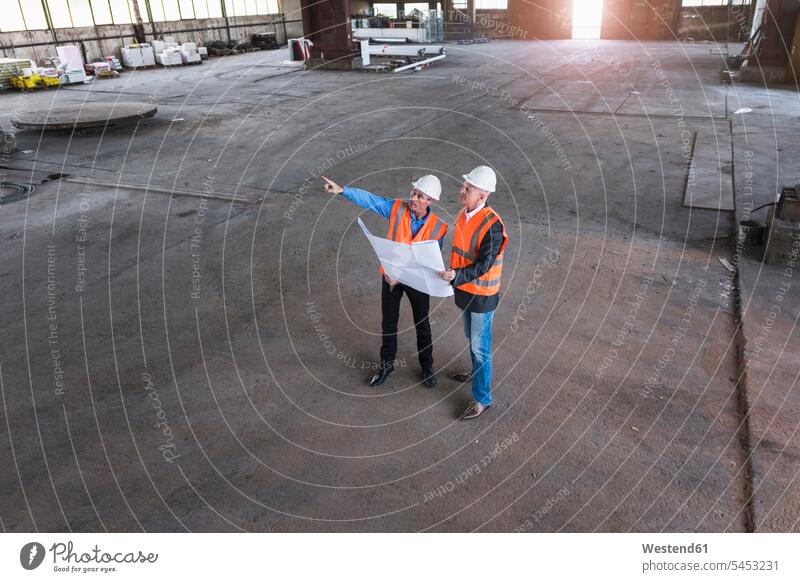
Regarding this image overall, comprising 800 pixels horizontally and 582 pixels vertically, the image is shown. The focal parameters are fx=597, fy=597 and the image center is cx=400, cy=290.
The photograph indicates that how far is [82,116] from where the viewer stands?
17.2m

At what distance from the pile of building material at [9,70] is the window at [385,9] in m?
30.7

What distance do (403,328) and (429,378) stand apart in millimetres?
1191

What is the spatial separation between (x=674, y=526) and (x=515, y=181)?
8.23 metres

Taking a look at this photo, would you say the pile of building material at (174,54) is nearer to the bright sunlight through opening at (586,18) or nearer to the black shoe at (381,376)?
the bright sunlight through opening at (586,18)

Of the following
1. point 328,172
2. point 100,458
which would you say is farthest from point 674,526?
point 328,172

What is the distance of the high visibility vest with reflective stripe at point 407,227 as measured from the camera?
4840 millimetres

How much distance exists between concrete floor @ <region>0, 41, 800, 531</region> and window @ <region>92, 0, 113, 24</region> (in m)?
22.0

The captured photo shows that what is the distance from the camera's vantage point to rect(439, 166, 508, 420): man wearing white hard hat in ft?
14.6

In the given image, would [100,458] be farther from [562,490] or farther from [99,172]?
[99,172]

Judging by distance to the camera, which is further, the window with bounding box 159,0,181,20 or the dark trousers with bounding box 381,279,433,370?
the window with bounding box 159,0,181,20

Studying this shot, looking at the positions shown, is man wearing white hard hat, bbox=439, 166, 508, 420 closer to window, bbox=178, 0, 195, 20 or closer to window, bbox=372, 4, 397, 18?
window, bbox=178, 0, 195, 20

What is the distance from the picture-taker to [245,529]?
4.17 metres

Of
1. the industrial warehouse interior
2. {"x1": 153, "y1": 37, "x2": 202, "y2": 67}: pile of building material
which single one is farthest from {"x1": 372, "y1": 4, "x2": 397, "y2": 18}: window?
the industrial warehouse interior

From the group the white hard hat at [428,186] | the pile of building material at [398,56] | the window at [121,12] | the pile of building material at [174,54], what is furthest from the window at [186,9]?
the white hard hat at [428,186]
